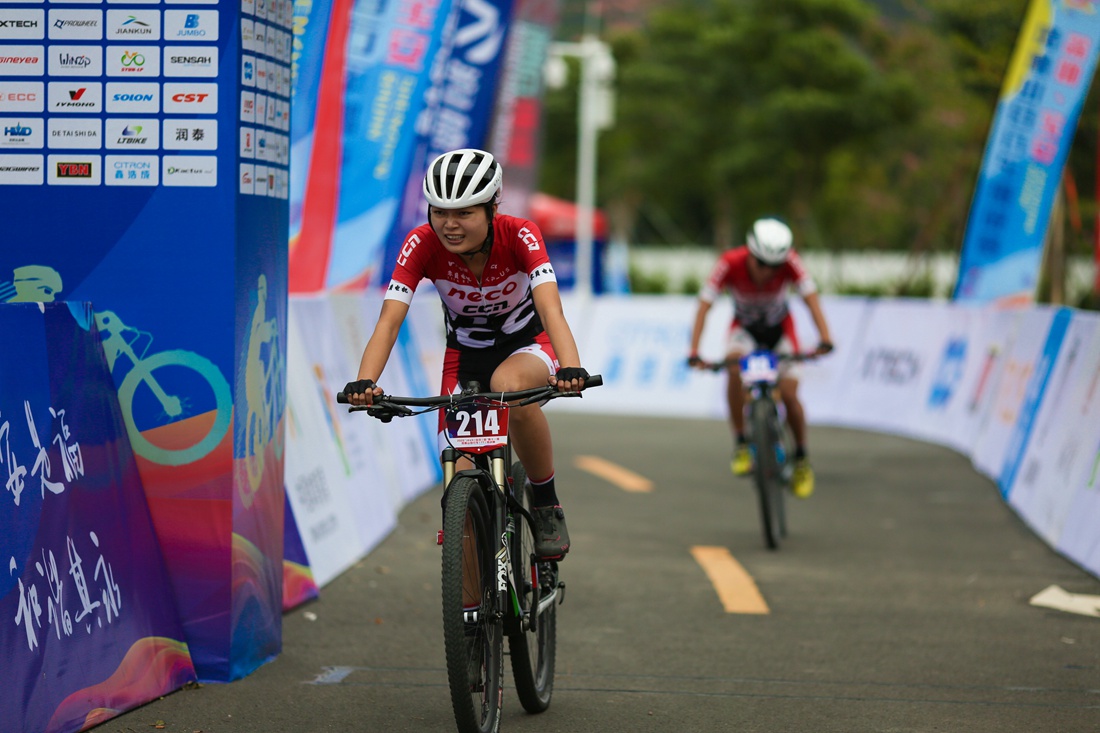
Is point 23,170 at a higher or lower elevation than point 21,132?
lower

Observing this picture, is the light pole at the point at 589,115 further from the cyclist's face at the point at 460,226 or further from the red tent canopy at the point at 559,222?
the cyclist's face at the point at 460,226

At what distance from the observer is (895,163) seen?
53.0 m

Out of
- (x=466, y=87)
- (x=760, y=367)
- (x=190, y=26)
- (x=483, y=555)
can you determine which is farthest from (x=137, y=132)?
(x=466, y=87)

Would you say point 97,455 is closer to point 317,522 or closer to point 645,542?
point 317,522

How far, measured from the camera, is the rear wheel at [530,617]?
5.72 m

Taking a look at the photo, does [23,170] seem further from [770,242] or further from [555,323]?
[770,242]

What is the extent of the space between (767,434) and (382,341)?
208 inches

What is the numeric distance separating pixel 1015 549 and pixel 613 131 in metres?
53.6

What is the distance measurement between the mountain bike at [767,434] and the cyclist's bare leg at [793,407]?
0.35 meters

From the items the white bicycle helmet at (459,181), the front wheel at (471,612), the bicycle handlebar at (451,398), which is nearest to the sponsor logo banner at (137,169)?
the white bicycle helmet at (459,181)

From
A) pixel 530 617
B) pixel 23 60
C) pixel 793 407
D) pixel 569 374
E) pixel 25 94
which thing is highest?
pixel 23 60

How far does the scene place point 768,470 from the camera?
10.2 m

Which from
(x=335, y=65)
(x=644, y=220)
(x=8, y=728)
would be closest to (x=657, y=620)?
(x=8, y=728)

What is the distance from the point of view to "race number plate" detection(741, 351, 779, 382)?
1059cm
